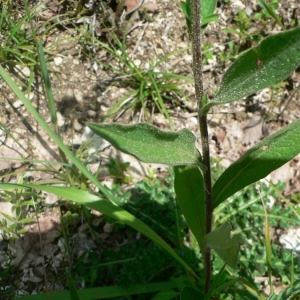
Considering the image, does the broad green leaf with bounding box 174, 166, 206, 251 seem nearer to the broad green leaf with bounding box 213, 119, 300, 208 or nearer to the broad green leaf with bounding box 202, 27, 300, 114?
the broad green leaf with bounding box 213, 119, 300, 208

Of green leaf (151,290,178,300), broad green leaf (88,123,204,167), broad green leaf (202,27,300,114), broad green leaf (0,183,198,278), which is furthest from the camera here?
green leaf (151,290,178,300)

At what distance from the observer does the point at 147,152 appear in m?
1.24

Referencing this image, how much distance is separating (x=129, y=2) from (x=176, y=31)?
39 cm

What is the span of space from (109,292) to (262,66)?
54.9 inches

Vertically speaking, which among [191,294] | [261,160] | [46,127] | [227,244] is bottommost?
[191,294]

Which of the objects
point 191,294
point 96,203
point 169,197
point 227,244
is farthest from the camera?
point 169,197

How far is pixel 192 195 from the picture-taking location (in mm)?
1755

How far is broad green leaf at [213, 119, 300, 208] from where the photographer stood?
52.0 inches

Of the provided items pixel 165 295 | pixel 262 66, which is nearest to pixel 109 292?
pixel 165 295

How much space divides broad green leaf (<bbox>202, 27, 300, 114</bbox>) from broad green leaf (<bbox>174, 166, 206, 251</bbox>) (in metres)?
0.54

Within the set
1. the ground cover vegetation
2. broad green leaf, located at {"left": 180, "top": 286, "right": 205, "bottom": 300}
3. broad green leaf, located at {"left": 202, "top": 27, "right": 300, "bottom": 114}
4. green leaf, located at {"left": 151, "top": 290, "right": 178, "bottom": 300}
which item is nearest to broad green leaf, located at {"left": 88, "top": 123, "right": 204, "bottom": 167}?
the ground cover vegetation

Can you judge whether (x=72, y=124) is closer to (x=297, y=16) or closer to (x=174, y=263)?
(x=174, y=263)

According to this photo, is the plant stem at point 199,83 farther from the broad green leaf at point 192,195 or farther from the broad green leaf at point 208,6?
the broad green leaf at point 208,6

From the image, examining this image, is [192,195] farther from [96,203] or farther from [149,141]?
[149,141]
